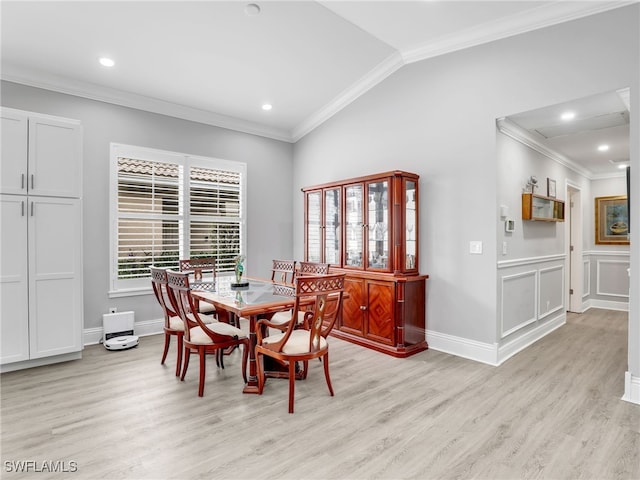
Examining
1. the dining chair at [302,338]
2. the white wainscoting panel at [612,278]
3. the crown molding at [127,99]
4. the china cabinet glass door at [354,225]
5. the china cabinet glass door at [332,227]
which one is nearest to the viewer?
the dining chair at [302,338]

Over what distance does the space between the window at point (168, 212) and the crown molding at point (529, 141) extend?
12.0 ft

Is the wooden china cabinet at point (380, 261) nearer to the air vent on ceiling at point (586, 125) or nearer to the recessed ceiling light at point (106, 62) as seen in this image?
the air vent on ceiling at point (586, 125)

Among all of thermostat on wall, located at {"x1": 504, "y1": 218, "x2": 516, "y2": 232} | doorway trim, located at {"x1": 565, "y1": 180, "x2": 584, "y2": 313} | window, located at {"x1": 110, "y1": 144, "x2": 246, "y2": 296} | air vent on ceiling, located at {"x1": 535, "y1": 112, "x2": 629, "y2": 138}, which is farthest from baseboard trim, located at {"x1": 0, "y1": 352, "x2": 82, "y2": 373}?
doorway trim, located at {"x1": 565, "y1": 180, "x2": 584, "y2": 313}

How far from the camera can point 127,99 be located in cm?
454

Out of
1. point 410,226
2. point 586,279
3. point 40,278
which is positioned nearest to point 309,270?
point 410,226

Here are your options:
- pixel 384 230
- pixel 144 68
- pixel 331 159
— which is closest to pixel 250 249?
pixel 331 159

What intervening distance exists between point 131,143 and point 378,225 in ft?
10.9

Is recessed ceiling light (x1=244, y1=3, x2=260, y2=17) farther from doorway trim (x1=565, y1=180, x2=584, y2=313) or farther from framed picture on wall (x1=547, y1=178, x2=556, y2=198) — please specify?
doorway trim (x1=565, y1=180, x2=584, y2=313)

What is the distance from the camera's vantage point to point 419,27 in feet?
12.2

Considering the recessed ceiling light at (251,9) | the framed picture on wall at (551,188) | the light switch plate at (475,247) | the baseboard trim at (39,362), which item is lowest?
the baseboard trim at (39,362)

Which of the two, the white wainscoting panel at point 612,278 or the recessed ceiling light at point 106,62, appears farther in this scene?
the white wainscoting panel at point 612,278

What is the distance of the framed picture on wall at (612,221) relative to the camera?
6266 millimetres

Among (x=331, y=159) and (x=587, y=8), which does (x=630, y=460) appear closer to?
(x=587, y=8)

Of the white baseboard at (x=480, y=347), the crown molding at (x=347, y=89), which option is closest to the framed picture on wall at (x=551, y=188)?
the crown molding at (x=347, y=89)
